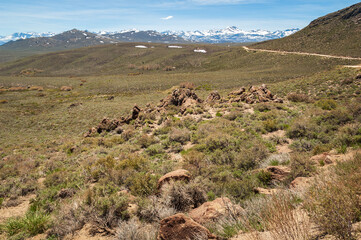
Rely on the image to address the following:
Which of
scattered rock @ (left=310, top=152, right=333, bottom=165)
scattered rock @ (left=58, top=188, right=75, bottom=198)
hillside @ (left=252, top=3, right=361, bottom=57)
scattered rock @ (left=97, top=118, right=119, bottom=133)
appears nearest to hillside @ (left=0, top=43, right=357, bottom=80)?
hillside @ (left=252, top=3, right=361, bottom=57)

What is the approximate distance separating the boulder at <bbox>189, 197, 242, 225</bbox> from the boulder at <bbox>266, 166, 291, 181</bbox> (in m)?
2.26

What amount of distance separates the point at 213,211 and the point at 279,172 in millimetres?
2861

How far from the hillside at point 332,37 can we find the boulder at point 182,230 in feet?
216

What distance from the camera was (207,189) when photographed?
559cm

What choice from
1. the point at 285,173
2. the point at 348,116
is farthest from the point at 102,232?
the point at 348,116

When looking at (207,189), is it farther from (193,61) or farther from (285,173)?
(193,61)

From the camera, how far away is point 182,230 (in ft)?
11.6

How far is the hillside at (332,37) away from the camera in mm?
55062

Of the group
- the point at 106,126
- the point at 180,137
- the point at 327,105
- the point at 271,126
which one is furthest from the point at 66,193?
the point at 327,105

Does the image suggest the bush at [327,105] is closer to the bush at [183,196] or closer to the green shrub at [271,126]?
the green shrub at [271,126]

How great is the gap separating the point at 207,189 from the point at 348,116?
8.72 metres

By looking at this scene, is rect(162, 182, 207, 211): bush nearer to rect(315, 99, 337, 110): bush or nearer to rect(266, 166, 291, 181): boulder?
rect(266, 166, 291, 181): boulder

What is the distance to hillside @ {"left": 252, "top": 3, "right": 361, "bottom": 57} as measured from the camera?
55.1 m

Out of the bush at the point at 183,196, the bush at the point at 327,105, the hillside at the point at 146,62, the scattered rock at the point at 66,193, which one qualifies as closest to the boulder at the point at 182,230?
the bush at the point at 183,196
